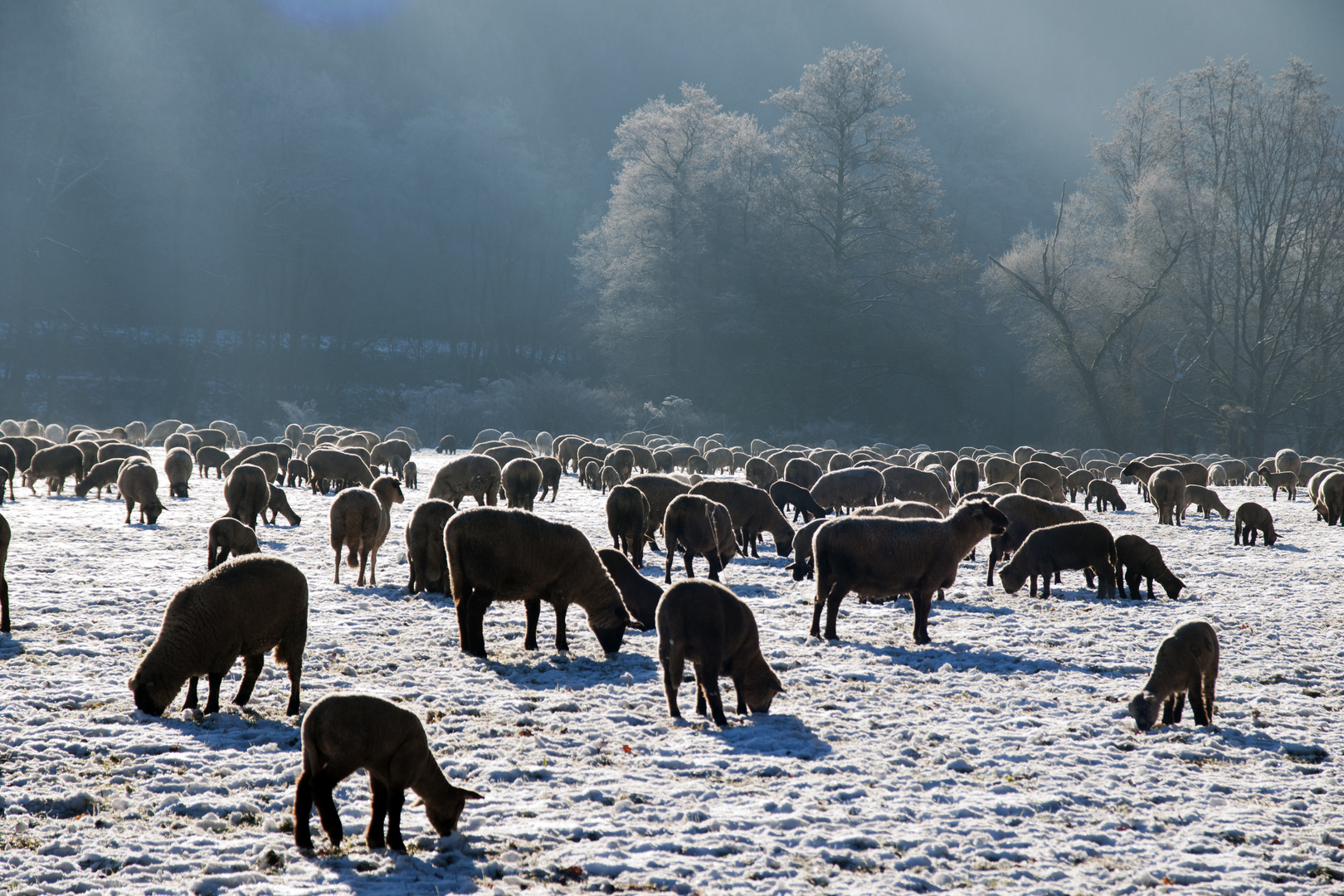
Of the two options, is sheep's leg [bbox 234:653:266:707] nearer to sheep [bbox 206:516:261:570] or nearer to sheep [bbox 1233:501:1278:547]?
sheep [bbox 206:516:261:570]

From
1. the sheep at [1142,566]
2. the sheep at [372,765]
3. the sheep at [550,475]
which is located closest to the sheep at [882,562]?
the sheep at [1142,566]

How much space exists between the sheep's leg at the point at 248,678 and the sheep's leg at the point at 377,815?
2395 millimetres

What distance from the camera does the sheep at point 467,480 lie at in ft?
59.7

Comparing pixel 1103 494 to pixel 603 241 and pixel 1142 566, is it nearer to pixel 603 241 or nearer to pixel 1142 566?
pixel 1142 566

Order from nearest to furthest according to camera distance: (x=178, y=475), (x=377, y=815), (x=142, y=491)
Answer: (x=377, y=815) < (x=142, y=491) < (x=178, y=475)

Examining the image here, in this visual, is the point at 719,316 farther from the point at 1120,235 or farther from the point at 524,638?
the point at 524,638

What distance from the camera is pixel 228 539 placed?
11.0 metres

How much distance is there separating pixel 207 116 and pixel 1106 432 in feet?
249

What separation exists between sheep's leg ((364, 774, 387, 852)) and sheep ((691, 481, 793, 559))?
9.54m

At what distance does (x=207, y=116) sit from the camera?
78.3 meters

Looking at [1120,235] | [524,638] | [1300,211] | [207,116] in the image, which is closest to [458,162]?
[207,116]

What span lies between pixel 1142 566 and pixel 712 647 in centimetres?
753

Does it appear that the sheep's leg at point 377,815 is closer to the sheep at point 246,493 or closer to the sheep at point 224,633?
the sheep at point 224,633

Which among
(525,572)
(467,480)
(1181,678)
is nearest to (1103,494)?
(467,480)
